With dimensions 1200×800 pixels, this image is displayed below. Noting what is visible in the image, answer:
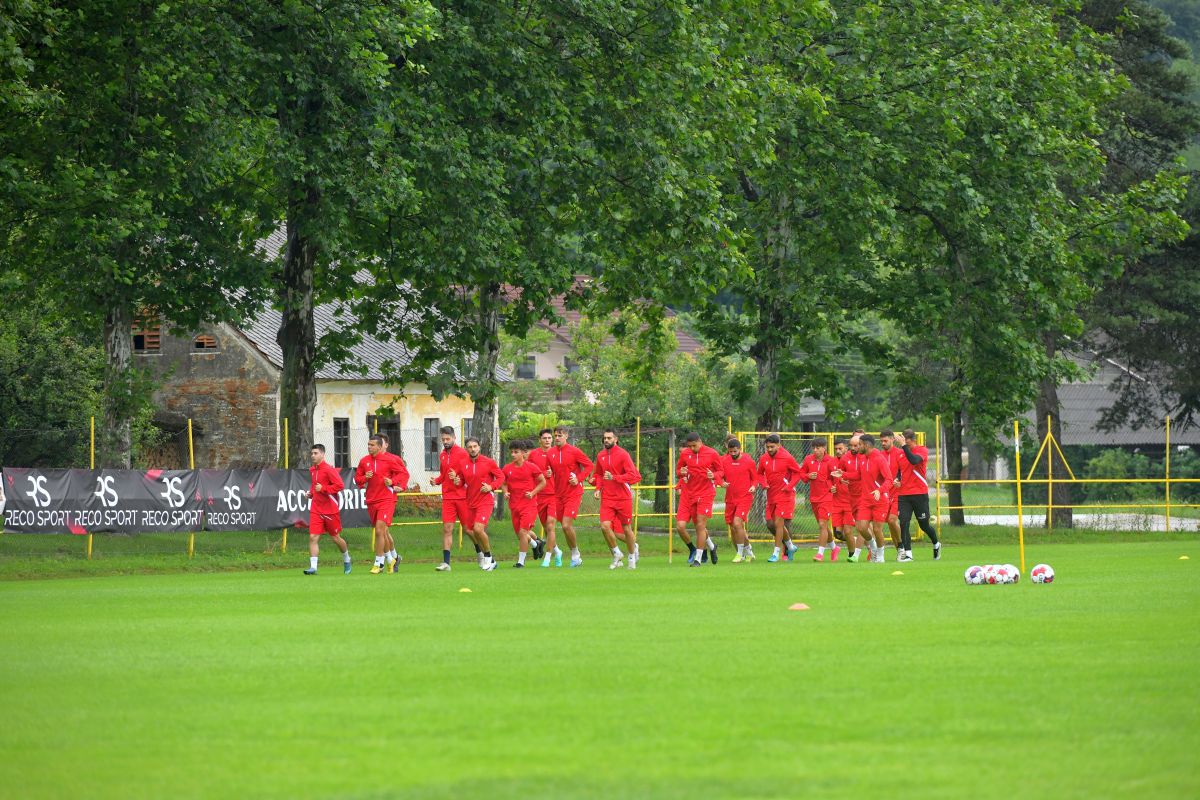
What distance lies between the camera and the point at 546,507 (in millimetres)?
30312

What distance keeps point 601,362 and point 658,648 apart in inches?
2425

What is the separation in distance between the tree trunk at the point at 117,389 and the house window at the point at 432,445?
76.3 ft

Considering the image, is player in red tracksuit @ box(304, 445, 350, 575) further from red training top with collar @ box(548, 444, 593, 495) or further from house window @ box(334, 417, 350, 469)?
house window @ box(334, 417, 350, 469)

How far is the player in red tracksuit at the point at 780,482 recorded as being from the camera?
31438 mm

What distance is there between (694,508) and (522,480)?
2.94 m

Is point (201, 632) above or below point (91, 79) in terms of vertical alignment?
below

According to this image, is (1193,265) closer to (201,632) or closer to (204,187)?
(204,187)

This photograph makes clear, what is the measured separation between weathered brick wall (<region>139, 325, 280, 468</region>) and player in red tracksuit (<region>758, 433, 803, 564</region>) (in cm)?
2393

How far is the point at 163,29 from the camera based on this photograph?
98.0ft

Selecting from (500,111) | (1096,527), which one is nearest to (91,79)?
(500,111)

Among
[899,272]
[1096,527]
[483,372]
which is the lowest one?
[1096,527]

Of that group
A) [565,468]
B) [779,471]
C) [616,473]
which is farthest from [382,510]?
[779,471]

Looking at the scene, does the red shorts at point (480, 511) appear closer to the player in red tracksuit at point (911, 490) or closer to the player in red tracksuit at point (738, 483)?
the player in red tracksuit at point (738, 483)

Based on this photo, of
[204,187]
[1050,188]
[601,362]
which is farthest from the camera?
[601,362]
